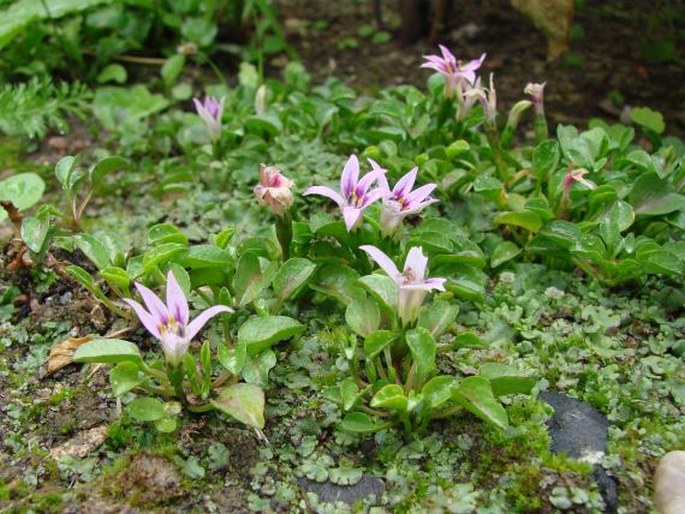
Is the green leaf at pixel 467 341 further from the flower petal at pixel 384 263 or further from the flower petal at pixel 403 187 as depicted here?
the flower petal at pixel 403 187

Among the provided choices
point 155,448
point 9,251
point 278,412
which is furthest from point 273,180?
point 9,251

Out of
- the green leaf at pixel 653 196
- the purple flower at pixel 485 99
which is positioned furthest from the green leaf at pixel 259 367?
the green leaf at pixel 653 196

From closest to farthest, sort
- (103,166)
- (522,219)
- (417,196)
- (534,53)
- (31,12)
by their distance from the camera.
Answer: (417,196) → (522,219) → (103,166) → (31,12) → (534,53)

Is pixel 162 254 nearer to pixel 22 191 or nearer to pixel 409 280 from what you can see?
pixel 409 280

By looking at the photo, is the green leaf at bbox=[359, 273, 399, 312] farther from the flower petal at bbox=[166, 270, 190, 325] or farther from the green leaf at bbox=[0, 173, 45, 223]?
the green leaf at bbox=[0, 173, 45, 223]

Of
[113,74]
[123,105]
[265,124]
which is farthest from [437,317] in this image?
[113,74]

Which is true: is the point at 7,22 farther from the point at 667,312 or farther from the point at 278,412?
the point at 667,312

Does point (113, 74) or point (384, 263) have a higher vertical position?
point (384, 263)
